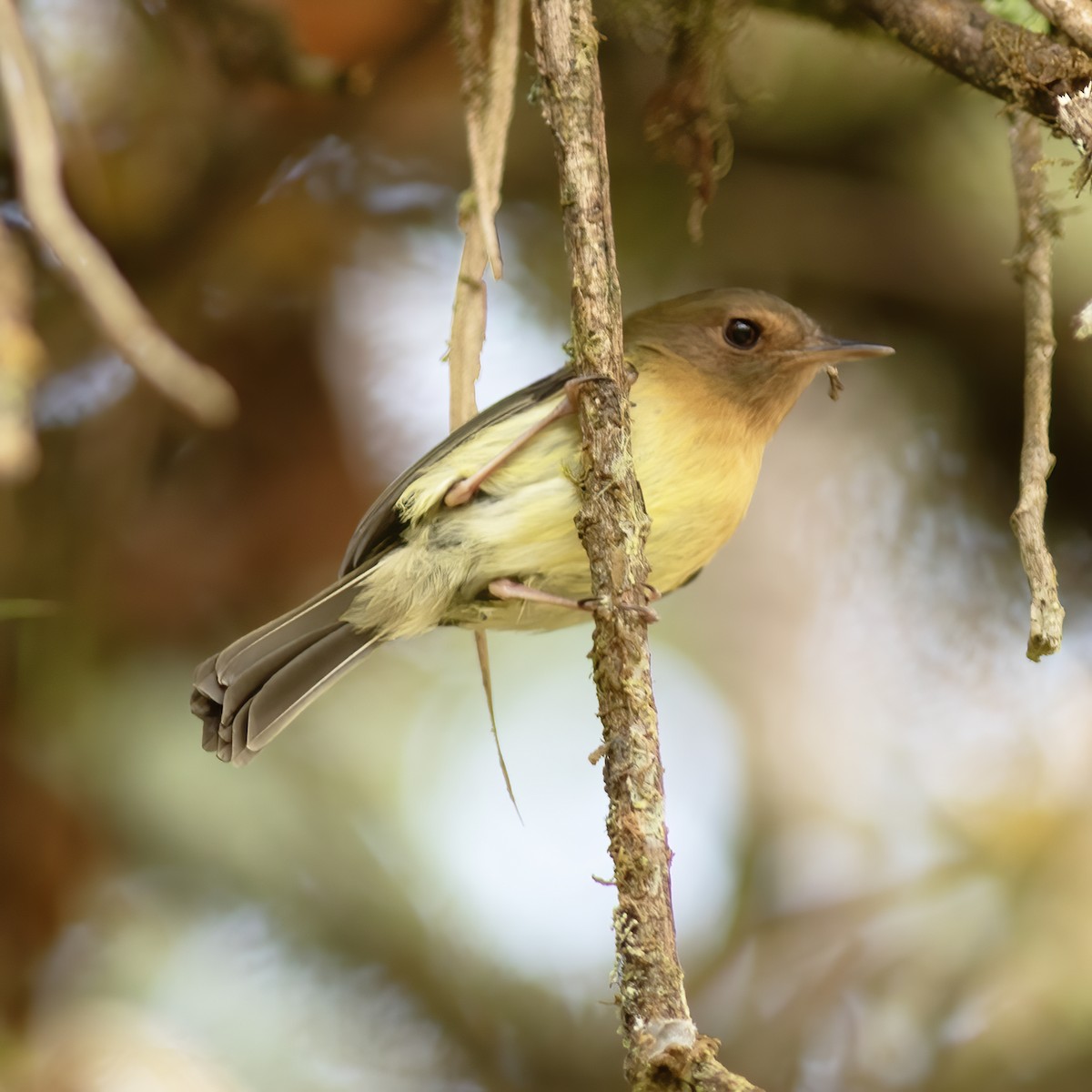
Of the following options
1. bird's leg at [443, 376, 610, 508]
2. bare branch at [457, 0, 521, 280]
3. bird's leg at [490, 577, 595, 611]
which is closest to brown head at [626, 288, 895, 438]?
bird's leg at [443, 376, 610, 508]

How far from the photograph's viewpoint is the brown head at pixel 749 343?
9.84 feet

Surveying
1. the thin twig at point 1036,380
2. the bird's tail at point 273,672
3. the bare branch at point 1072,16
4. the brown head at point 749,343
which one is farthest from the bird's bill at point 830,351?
the bird's tail at point 273,672

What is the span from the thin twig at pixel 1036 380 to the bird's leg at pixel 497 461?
0.87 meters

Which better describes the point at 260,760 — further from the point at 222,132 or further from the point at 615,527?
the point at 615,527

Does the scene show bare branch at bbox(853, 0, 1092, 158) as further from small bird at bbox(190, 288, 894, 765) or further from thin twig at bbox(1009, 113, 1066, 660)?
small bird at bbox(190, 288, 894, 765)

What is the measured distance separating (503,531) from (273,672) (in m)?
0.61

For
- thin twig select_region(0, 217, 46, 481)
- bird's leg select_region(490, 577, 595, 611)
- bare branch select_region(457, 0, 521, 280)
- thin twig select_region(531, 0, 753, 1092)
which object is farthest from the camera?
bird's leg select_region(490, 577, 595, 611)

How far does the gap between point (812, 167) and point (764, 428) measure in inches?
44.7

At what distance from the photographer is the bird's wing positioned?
2.71 m

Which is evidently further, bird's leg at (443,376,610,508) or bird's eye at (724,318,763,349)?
bird's eye at (724,318,763,349)

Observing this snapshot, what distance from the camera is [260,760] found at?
388cm

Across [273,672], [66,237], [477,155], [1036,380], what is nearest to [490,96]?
[477,155]

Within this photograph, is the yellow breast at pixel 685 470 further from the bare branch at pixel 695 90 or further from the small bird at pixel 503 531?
the bare branch at pixel 695 90

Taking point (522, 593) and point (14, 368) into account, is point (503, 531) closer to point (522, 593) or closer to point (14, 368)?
point (522, 593)
